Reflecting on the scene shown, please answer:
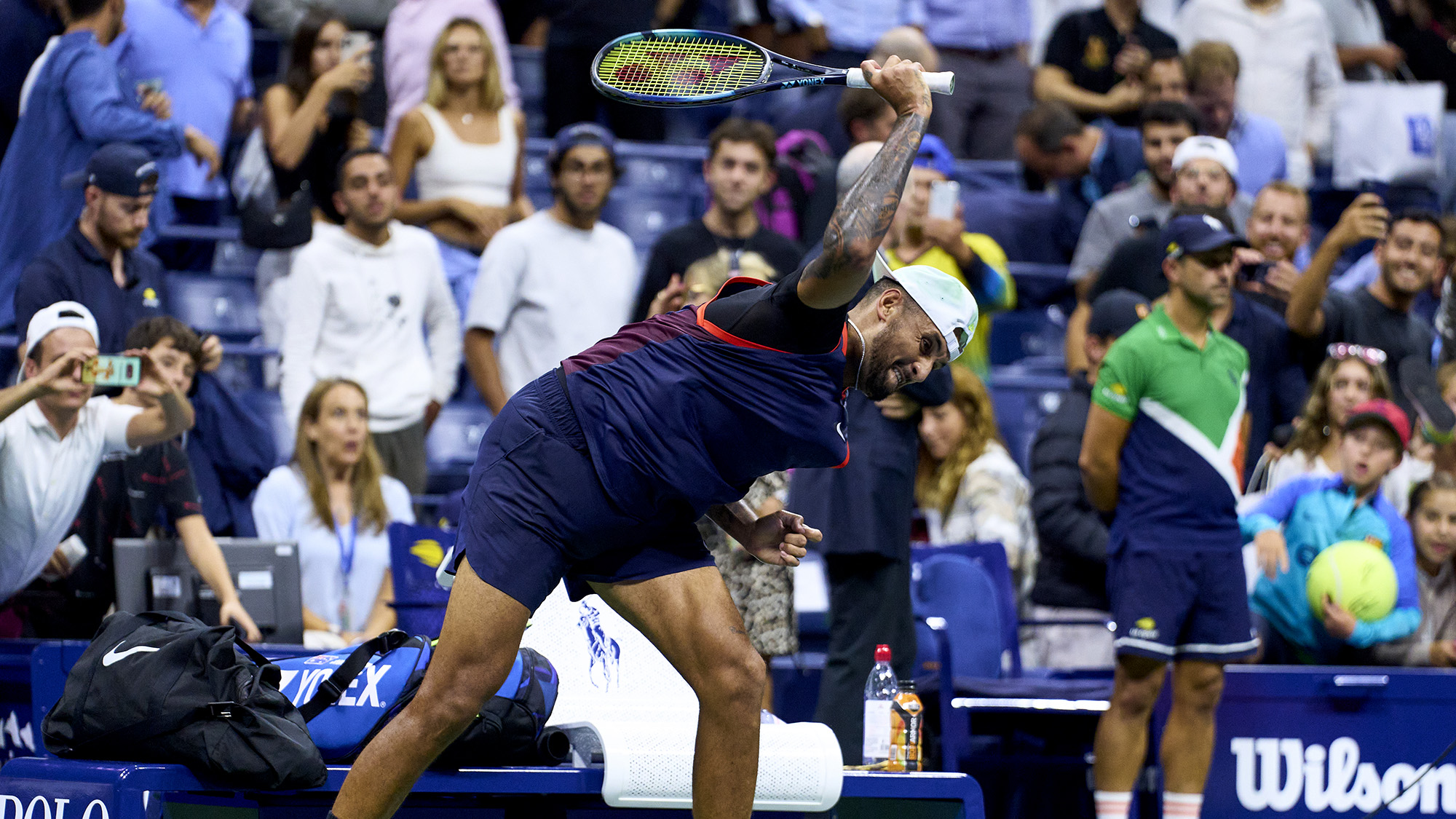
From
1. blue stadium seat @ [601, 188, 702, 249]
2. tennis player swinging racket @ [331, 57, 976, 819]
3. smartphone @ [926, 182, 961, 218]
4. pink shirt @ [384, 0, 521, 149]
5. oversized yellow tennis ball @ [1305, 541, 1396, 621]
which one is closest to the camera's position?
tennis player swinging racket @ [331, 57, 976, 819]

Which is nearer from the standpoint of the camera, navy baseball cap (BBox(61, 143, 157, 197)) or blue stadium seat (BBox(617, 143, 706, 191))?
navy baseball cap (BBox(61, 143, 157, 197))

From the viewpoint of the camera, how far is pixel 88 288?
251 inches

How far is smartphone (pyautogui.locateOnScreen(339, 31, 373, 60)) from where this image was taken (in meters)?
8.03

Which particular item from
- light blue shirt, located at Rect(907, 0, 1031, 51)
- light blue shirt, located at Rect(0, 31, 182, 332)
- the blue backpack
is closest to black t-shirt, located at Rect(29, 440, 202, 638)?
light blue shirt, located at Rect(0, 31, 182, 332)

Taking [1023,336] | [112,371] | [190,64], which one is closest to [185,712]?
[112,371]

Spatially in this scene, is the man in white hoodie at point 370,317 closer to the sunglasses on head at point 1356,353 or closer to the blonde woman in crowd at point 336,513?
the blonde woman in crowd at point 336,513

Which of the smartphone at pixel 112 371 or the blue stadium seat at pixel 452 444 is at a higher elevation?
the smartphone at pixel 112 371

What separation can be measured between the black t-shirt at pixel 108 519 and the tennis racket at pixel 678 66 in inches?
102

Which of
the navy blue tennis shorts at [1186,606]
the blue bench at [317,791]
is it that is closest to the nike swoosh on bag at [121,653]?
the blue bench at [317,791]

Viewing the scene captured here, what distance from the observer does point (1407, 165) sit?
33.8ft

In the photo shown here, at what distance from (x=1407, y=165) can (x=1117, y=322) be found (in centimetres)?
429

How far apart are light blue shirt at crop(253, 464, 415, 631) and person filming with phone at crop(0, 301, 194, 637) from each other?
0.79 meters

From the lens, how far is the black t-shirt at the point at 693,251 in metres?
7.01

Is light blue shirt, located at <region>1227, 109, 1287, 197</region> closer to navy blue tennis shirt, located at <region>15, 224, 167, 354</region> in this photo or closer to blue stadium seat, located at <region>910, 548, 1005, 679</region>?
blue stadium seat, located at <region>910, 548, 1005, 679</region>
